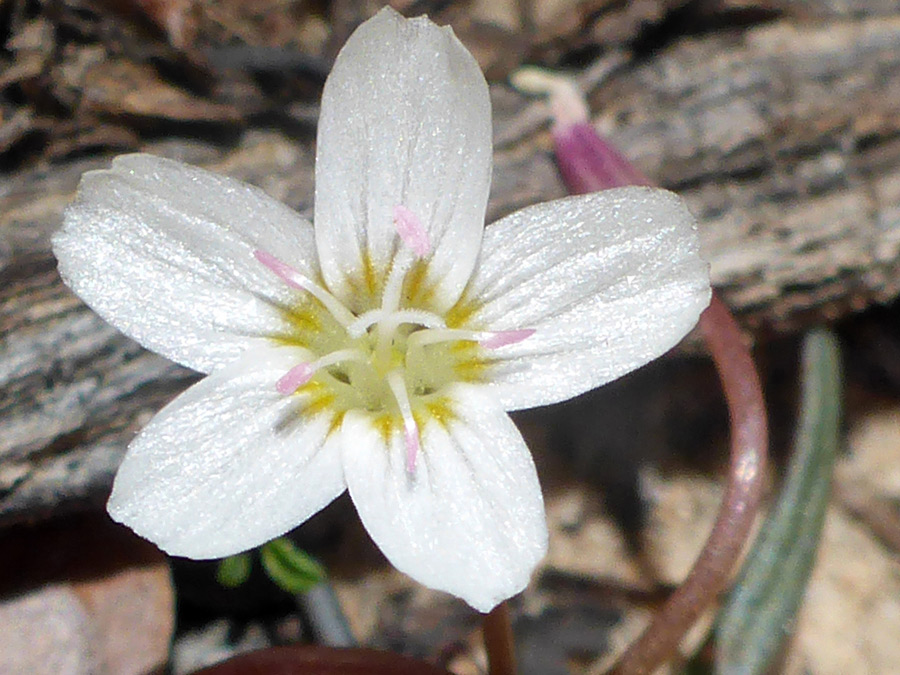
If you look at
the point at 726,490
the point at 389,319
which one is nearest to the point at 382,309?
the point at 389,319

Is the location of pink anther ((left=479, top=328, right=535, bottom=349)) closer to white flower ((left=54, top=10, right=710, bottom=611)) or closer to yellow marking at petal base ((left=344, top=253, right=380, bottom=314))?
white flower ((left=54, top=10, right=710, bottom=611))

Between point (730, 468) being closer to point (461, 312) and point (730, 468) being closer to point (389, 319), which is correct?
point (461, 312)

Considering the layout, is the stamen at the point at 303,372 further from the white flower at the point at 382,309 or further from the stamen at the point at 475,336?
the stamen at the point at 475,336

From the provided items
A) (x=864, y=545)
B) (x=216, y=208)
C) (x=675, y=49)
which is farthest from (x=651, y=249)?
(x=864, y=545)

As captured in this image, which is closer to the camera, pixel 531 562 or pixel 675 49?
pixel 531 562

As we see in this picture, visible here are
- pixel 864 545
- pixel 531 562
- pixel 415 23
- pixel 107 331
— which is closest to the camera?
pixel 531 562

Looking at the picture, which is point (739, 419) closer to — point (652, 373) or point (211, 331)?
point (652, 373)

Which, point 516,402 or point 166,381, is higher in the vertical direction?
point 516,402
